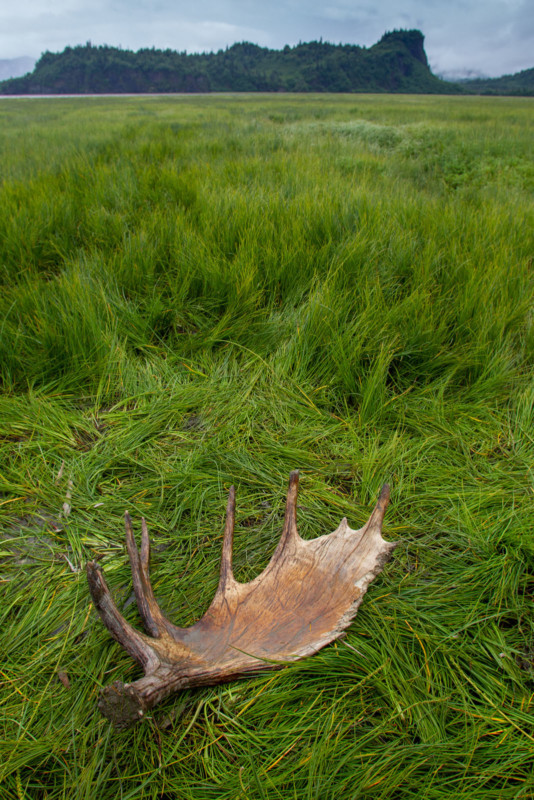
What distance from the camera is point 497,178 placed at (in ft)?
18.4

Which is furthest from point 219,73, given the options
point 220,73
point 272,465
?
point 272,465

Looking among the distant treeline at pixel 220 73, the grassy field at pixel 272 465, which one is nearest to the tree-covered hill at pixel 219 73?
the distant treeline at pixel 220 73

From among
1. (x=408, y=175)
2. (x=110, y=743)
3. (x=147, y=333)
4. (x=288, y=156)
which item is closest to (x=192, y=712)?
(x=110, y=743)

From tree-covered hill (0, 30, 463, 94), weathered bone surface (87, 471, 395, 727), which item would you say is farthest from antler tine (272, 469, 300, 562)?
tree-covered hill (0, 30, 463, 94)

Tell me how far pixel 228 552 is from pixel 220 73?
285ft

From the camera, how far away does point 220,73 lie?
2672 inches

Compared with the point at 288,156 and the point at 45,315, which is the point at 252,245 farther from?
the point at 288,156

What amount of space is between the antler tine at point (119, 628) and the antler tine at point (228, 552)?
24 centimetres

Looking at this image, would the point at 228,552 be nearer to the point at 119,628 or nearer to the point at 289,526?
the point at 289,526

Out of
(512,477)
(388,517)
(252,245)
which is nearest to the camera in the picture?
(388,517)

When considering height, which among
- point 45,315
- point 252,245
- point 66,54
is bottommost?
point 45,315

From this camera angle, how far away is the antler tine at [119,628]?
2.84ft

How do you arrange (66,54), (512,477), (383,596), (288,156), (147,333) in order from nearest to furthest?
(383,596)
(512,477)
(147,333)
(288,156)
(66,54)

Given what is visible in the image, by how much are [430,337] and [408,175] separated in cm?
449
